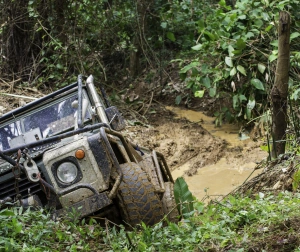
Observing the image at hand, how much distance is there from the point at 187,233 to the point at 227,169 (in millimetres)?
4768

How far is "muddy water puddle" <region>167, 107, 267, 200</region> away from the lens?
7.86 m

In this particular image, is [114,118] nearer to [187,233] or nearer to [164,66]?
[187,233]

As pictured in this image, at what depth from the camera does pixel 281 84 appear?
5.27 meters

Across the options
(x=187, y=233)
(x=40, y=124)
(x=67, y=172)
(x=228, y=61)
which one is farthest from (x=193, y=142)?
(x=187, y=233)

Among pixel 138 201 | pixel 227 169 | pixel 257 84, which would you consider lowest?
pixel 227 169

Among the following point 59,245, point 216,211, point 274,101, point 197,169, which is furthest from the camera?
point 197,169

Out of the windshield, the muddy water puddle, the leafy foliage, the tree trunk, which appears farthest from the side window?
the leafy foliage

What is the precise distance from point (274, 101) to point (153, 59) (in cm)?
723

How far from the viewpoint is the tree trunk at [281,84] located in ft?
16.9

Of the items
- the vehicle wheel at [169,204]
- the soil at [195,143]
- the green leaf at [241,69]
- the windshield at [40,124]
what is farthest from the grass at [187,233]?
the green leaf at [241,69]

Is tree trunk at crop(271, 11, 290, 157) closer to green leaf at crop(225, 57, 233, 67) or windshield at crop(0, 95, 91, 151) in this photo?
windshield at crop(0, 95, 91, 151)

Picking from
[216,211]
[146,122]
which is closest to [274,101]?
[216,211]

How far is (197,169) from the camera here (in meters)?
8.70

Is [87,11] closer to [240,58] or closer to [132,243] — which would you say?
[240,58]
